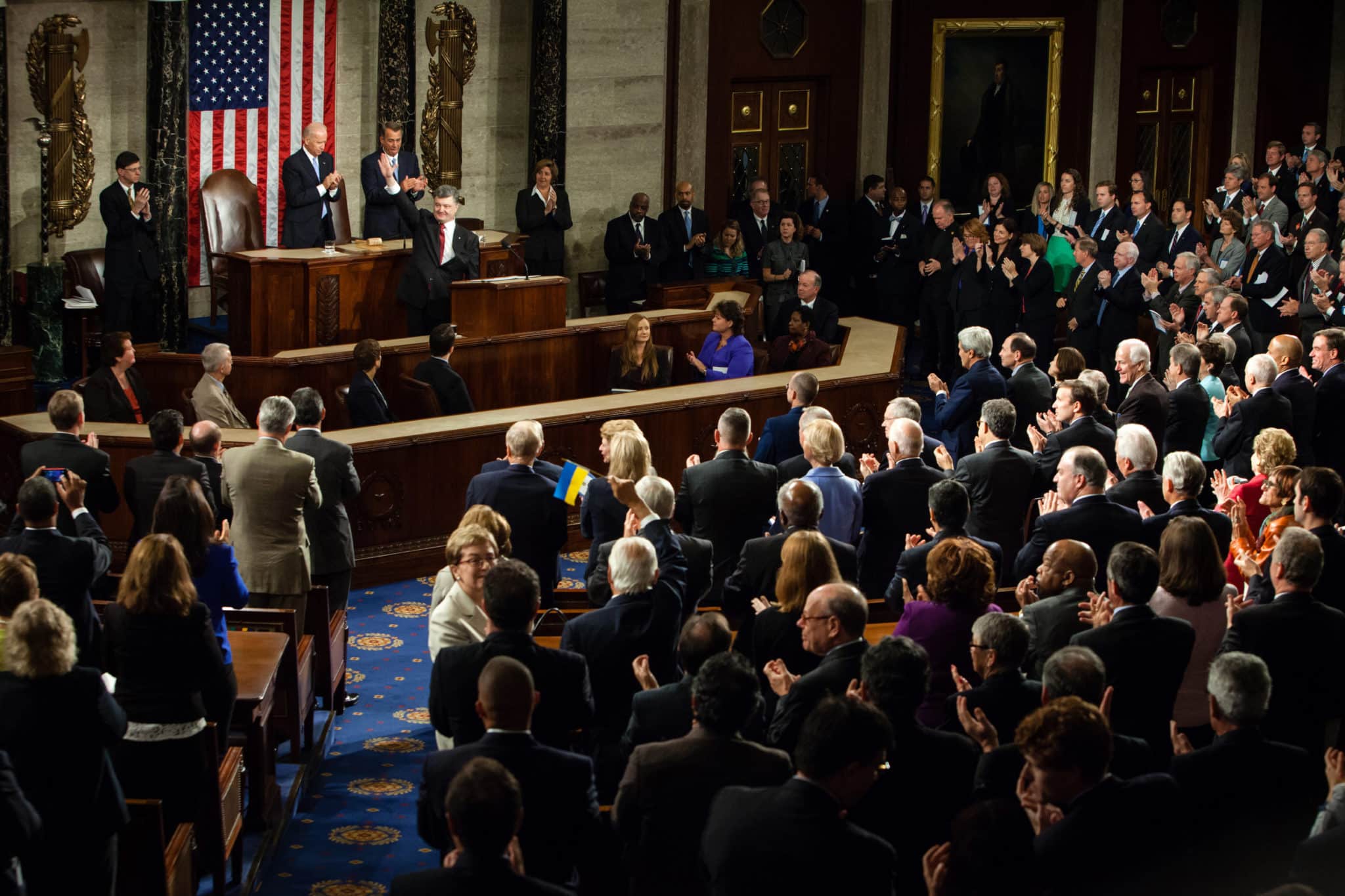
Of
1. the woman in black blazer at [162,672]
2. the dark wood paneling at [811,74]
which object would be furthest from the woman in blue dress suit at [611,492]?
the dark wood paneling at [811,74]

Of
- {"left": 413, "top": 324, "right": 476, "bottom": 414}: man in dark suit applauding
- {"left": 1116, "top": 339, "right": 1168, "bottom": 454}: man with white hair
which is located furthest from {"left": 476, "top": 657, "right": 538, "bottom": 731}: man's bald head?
{"left": 413, "top": 324, "right": 476, "bottom": 414}: man in dark suit applauding

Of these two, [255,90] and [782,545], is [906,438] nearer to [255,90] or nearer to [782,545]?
[782,545]

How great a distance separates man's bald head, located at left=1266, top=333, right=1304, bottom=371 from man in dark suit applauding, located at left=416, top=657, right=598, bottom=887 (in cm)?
620

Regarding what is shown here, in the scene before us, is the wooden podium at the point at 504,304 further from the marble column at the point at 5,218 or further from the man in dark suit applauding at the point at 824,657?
the man in dark suit applauding at the point at 824,657

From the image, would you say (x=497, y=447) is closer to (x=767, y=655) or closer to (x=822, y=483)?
(x=822, y=483)

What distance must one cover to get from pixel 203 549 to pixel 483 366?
221 inches

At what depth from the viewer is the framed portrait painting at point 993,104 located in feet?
58.4

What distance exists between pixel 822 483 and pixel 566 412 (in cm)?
342

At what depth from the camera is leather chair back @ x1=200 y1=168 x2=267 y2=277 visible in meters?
14.0

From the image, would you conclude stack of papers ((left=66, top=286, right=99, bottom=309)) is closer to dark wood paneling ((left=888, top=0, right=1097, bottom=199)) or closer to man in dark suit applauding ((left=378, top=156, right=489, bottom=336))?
man in dark suit applauding ((left=378, top=156, right=489, bottom=336))

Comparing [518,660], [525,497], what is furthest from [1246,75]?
[518,660]

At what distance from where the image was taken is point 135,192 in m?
13.1

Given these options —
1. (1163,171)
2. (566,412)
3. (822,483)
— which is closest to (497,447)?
(566,412)

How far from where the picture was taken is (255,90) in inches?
567
